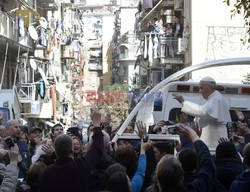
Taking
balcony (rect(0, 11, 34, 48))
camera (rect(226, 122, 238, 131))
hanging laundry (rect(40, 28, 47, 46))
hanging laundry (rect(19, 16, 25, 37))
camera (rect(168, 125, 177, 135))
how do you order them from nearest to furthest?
camera (rect(226, 122, 238, 131)) < camera (rect(168, 125, 177, 135)) < balcony (rect(0, 11, 34, 48)) < hanging laundry (rect(19, 16, 25, 37)) < hanging laundry (rect(40, 28, 47, 46))

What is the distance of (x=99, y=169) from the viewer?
305 inches

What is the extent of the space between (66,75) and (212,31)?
4406 cm

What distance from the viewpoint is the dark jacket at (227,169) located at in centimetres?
752

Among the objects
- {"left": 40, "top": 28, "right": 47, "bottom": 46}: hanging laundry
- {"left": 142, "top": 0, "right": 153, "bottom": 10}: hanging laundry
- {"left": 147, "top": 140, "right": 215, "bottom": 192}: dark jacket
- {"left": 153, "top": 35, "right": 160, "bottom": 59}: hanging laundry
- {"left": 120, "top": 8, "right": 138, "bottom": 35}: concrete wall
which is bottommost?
{"left": 147, "top": 140, "right": 215, "bottom": 192}: dark jacket

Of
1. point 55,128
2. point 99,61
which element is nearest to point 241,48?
point 55,128

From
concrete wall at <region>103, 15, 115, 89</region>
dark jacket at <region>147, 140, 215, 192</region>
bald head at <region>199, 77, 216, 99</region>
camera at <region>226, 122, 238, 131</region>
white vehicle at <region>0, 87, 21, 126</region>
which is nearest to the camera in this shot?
dark jacket at <region>147, 140, 215, 192</region>

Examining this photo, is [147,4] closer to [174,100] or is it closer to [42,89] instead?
[42,89]

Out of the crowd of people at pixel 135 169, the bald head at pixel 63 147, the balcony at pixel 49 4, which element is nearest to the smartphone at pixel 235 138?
the crowd of people at pixel 135 169

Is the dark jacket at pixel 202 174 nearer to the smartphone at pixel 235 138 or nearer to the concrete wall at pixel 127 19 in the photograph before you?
the smartphone at pixel 235 138

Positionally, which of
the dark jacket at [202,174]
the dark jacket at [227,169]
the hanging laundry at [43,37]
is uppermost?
the hanging laundry at [43,37]

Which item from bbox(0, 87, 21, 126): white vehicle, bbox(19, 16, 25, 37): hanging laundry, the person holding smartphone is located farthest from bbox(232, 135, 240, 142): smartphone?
bbox(19, 16, 25, 37): hanging laundry

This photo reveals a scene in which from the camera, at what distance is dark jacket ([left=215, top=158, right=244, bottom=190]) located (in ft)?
24.7

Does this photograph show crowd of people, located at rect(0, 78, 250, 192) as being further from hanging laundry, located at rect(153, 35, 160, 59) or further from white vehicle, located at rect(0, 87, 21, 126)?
hanging laundry, located at rect(153, 35, 160, 59)

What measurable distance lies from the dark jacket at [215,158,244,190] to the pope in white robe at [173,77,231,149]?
1.53 metres
